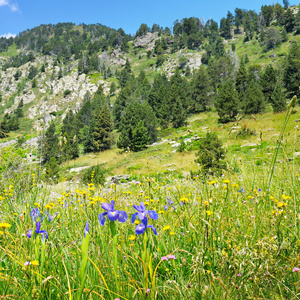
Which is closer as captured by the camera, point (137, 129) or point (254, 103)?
point (137, 129)

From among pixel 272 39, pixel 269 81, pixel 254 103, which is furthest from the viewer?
pixel 272 39

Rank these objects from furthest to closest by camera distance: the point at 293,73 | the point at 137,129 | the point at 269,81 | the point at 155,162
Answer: the point at 269,81 < the point at 293,73 < the point at 137,129 < the point at 155,162

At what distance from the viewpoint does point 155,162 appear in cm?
1359

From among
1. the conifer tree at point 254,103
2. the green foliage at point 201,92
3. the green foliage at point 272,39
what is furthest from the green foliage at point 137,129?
the green foliage at point 272,39

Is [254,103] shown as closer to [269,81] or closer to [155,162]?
[269,81]

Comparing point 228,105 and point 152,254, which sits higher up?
point 228,105

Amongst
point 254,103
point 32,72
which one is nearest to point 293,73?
point 254,103

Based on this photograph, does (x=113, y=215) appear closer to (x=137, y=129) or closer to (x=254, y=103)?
(x=137, y=129)

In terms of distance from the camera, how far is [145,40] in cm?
11769

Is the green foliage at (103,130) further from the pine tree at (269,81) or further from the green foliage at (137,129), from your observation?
the pine tree at (269,81)

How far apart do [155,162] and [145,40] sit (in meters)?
122

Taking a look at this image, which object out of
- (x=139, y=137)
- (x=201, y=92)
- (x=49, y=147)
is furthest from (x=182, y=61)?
(x=49, y=147)

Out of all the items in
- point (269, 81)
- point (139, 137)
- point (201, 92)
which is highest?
point (201, 92)

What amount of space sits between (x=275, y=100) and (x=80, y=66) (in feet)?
319
